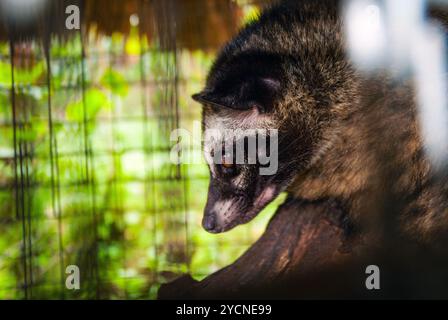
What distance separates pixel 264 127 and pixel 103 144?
3.84 ft

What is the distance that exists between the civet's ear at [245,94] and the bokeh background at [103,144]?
0.59 meters

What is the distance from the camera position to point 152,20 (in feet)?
8.21

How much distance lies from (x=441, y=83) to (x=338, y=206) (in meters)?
0.64

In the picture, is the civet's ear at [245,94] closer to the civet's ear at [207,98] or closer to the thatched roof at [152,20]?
the civet's ear at [207,98]

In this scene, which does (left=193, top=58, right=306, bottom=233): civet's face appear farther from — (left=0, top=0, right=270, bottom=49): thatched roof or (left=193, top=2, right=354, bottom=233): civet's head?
(left=0, top=0, right=270, bottom=49): thatched roof

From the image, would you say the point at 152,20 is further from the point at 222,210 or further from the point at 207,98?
the point at 222,210

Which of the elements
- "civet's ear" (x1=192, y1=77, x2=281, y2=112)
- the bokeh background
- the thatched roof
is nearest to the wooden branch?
"civet's ear" (x1=192, y1=77, x2=281, y2=112)

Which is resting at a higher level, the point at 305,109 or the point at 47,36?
the point at 47,36

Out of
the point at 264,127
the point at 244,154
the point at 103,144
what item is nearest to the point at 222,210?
the point at 244,154

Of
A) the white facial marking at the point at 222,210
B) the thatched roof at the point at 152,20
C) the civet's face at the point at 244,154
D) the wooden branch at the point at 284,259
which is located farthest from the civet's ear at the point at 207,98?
the thatched roof at the point at 152,20

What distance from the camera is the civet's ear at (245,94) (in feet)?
6.15
